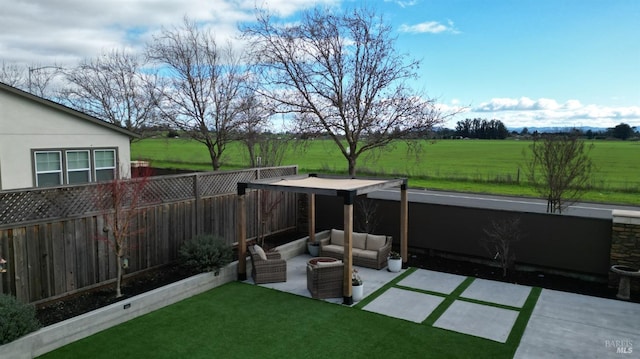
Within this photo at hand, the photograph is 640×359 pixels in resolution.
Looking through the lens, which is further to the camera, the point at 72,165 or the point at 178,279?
the point at 72,165

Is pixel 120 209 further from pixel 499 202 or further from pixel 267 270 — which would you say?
pixel 499 202

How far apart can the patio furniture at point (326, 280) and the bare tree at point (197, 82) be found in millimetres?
11578

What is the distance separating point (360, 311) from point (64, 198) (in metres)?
6.09

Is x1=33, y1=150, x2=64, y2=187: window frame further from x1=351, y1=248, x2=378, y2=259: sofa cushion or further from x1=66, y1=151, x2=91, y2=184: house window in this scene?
x1=351, y1=248, x2=378, y2=259: sofa cushion

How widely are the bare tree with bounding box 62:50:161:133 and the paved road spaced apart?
45.9ft

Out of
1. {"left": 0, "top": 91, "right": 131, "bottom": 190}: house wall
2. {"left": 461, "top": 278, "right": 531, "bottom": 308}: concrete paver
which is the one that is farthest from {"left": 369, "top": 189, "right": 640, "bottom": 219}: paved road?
{"left": 0, "top": 91, "right": 131, "bottom": 190}: house wall

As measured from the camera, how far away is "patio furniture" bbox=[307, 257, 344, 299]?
8.92 m

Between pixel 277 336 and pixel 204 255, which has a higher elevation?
pixel 204 255

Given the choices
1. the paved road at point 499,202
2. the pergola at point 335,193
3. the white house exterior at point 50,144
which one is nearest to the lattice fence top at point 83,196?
the pergola at point 335,193

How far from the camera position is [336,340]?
7.04 metres

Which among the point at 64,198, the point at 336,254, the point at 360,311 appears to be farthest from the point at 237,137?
the point at 360,311

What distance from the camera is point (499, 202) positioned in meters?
19.9

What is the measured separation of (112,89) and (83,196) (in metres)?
17.9

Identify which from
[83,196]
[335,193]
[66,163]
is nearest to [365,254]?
[335,193]
